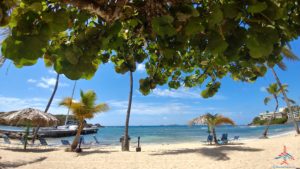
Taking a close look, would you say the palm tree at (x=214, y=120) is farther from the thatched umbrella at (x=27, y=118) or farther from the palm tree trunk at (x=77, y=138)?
the thatched umbrella at (x=27, y=118)

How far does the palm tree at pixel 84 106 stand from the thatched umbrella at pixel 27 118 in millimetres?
1515

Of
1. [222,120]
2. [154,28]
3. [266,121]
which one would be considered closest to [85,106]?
[222,120]

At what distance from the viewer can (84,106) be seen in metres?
14.8

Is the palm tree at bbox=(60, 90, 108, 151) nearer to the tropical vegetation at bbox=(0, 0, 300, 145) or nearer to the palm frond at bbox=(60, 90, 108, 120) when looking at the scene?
the palm frond at bbox=(60, 90, 108, 120)

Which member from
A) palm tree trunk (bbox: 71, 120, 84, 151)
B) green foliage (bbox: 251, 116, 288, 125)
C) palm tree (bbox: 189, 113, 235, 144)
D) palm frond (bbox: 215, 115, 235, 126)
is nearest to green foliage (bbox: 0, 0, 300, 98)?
palm tree trunk (bbox: 71, 120, 84, 151)

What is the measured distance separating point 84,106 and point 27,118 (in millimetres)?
3269

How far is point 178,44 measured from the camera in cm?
144

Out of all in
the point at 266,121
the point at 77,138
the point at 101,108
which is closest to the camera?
the point at 77,138

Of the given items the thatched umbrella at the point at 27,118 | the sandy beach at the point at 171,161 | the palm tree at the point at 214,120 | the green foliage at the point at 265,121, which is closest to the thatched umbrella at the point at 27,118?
the thatched umbrella at the point at 27,118

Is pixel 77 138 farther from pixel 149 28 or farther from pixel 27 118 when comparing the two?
pixel 149 28

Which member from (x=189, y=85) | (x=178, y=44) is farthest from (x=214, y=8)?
(x=189, y=85)

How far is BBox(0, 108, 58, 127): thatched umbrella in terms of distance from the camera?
15.2 metres

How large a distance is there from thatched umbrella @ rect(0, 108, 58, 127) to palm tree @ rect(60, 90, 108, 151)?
1515 millimetres

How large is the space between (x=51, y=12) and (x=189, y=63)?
211 cm
